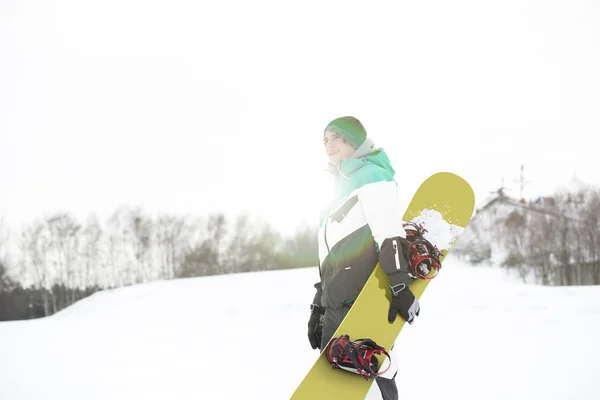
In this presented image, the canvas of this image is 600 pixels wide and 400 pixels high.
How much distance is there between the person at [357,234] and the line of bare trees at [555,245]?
2625 cm

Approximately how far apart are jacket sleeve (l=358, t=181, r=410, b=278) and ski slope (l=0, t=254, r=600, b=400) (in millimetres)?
2795

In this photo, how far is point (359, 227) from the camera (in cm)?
226

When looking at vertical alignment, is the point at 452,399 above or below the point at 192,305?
above

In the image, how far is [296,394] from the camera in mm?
2170

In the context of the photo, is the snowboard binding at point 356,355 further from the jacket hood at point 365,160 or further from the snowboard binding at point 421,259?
the jacket hood at point 365,160

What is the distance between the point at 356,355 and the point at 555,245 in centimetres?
2803

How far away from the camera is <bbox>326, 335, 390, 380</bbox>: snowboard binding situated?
2.05 m

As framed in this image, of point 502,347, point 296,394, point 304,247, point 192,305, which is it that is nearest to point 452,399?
point 502,347

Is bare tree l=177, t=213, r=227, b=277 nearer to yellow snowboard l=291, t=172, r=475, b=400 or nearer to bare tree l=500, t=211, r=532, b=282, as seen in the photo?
bare tree l=500, t=211, r=532, b=282

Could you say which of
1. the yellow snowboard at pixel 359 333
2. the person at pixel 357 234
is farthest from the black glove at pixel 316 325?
the yellow snowboard at pixel 359 333

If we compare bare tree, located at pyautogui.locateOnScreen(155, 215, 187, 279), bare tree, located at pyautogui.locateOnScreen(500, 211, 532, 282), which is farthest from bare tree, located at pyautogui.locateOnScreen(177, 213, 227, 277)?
bare tree, located at pyautogui.locateOnScreen(500, 211, 532, 282)

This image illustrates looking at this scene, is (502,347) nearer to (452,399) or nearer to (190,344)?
(452,399)

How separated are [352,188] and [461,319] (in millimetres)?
5817

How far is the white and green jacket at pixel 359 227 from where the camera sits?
2146 millimetres
